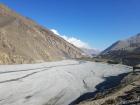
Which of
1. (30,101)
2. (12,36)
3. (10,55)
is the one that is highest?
(12,36)

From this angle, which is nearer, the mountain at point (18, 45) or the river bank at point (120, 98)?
the river bank at point (120, 98)

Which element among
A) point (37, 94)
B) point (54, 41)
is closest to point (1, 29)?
point (54, 41)

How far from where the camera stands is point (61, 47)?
193 m

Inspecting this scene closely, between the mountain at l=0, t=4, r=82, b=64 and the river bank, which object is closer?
the river bank

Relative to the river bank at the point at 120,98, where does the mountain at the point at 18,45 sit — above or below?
above

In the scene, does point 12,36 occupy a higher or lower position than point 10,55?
higher

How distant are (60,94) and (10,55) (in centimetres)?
6454

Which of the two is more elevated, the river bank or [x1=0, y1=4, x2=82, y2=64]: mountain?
[x1=0, y1=4, x2=82, y2=64]: mountain

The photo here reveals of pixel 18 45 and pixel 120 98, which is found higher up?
pixel 18 45

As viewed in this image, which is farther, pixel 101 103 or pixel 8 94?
pixel 8 94

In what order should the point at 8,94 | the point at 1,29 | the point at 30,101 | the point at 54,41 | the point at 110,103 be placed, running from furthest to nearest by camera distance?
the point at 54,41, the point at 1,29, the point at 8,94, the point at 30,101, the point at 110,103

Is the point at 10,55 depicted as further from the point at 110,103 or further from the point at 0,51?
the point at 110,103

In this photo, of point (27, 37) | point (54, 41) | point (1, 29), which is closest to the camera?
point (1, 29)

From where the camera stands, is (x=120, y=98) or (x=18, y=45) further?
(x=18, y=45)
